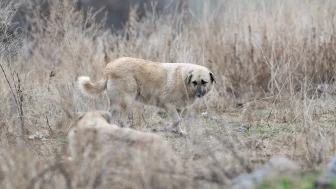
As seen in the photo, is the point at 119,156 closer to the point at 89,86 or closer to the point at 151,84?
the point at 89,86

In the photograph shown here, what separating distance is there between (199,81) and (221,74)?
2185 mm

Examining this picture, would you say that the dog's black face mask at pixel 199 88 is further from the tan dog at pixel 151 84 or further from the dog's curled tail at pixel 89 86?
the dog's curled tail at pixel 89 86

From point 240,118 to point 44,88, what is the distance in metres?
2.80

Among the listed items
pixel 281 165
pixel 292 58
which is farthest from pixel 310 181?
pixel 292 58

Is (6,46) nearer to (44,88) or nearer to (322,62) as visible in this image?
(44,88)

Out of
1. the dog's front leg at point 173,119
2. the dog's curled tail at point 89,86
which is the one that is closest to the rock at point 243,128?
the dog's front leg at point 173,119

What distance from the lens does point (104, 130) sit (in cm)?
570

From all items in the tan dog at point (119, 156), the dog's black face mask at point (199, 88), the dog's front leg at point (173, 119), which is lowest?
the dog's front leg at point (173, 119)

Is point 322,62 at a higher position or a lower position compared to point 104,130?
lower

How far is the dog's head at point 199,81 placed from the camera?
869 centimetres

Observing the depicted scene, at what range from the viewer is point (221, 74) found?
10.8 meters

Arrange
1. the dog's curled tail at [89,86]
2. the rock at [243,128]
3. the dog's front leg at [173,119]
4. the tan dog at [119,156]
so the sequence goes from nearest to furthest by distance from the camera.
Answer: the tan dog at [119,156] → the rock at [243,128] → the dog's front leg at [173,119] → the dog's curled tail at [89,86]

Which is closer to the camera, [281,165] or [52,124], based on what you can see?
[281,165]

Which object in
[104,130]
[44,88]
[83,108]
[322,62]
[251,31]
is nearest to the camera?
[104,130]
